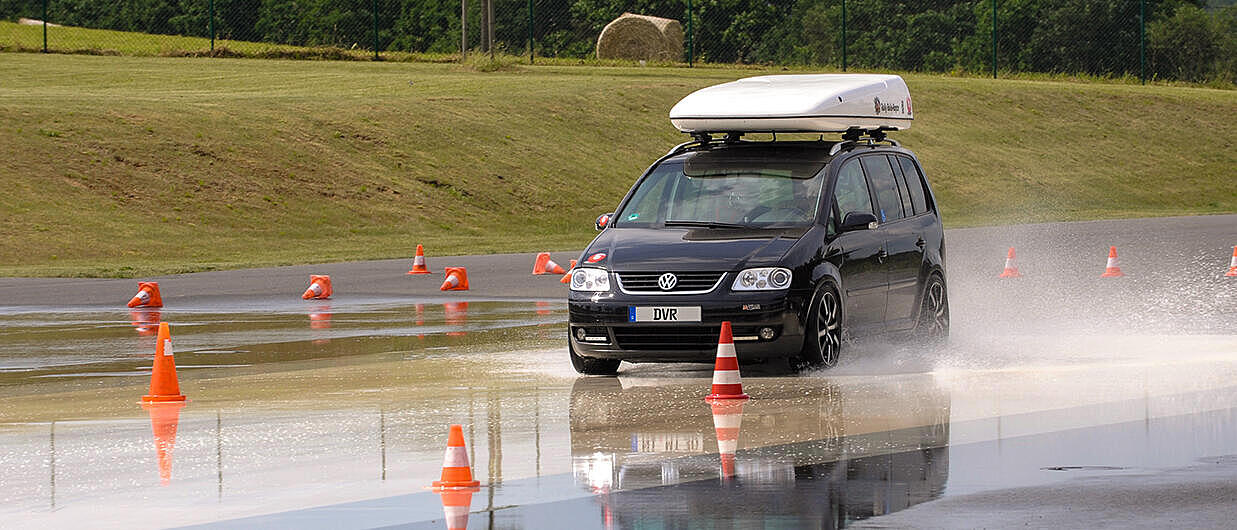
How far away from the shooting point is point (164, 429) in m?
11.0

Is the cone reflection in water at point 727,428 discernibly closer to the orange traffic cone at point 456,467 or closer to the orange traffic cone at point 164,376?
the orange traffic cone at point 456,467

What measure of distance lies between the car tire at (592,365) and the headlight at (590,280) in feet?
1.37

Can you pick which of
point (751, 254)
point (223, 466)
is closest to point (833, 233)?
point (751, 254)

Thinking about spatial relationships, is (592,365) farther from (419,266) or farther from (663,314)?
(419,266)

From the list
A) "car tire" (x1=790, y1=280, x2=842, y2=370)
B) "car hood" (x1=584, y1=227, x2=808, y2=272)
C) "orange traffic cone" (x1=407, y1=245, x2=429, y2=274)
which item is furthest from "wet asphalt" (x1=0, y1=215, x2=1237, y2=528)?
"orange traffic cone" (x1=407, y1=245, x2=429, y2=274)

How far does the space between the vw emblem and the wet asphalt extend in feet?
2.12

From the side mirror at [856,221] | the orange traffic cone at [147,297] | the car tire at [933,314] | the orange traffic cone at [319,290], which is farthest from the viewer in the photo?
the orange traffic cone at [319,290]

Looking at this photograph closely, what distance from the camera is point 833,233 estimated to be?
545 inches

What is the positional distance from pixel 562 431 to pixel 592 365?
2963 millimetres

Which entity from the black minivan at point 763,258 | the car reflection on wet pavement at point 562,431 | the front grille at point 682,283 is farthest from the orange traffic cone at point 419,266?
the front grille at point 682,283

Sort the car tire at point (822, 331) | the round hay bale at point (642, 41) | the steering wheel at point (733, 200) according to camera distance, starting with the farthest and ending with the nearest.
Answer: the round hay bale at point (642, 41) < the steering wheel at point (733, 200) < the car tire at point (822, 331)

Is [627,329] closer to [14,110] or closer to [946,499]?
[946,499]

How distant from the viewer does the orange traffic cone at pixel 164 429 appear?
952 centimetres

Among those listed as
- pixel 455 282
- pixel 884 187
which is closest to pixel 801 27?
pixel 455 282
